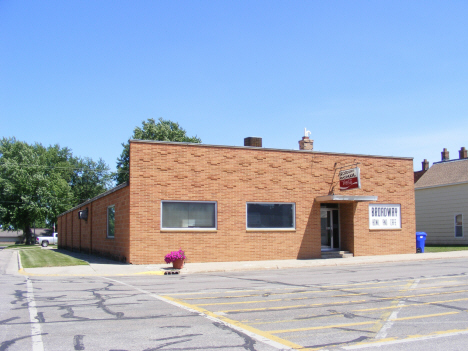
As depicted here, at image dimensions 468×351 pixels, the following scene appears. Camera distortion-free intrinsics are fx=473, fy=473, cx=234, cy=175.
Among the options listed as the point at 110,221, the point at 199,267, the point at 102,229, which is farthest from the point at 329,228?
the point at 102,229

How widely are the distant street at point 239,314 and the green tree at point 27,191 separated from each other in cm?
4701

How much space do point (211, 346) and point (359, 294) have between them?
5632mm

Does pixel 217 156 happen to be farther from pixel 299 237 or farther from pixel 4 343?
pixel 4 343

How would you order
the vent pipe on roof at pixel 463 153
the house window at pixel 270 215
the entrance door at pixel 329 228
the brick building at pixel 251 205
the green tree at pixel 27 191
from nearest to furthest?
the brick building at pixel 251 205, the house window at pixel 270 215, the entrance door at pixel 329 228, the vent pipe on roof at pixel 463 153, the green tree at pixel 27 191

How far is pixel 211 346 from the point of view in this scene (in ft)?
21.0

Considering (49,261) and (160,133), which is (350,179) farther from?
(160,133)

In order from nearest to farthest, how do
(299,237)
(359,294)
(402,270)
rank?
(359,294) < (402,270) < (299,237)

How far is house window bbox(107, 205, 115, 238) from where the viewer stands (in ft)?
76.3

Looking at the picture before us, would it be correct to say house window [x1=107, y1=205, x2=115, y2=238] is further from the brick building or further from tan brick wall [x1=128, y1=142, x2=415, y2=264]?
tan brick wall [x1=128, y1=142, x2=415, y2=264]

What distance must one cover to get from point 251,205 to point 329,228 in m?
4.83

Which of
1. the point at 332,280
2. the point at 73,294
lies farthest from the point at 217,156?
the point at 73,294

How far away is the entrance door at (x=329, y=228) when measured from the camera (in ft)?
78.7

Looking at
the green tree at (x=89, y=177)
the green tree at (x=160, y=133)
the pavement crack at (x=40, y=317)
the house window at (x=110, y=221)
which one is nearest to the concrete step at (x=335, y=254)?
the house window at (x=110, y=221)

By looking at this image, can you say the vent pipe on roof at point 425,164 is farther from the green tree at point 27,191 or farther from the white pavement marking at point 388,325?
the green tree at point 27,191
